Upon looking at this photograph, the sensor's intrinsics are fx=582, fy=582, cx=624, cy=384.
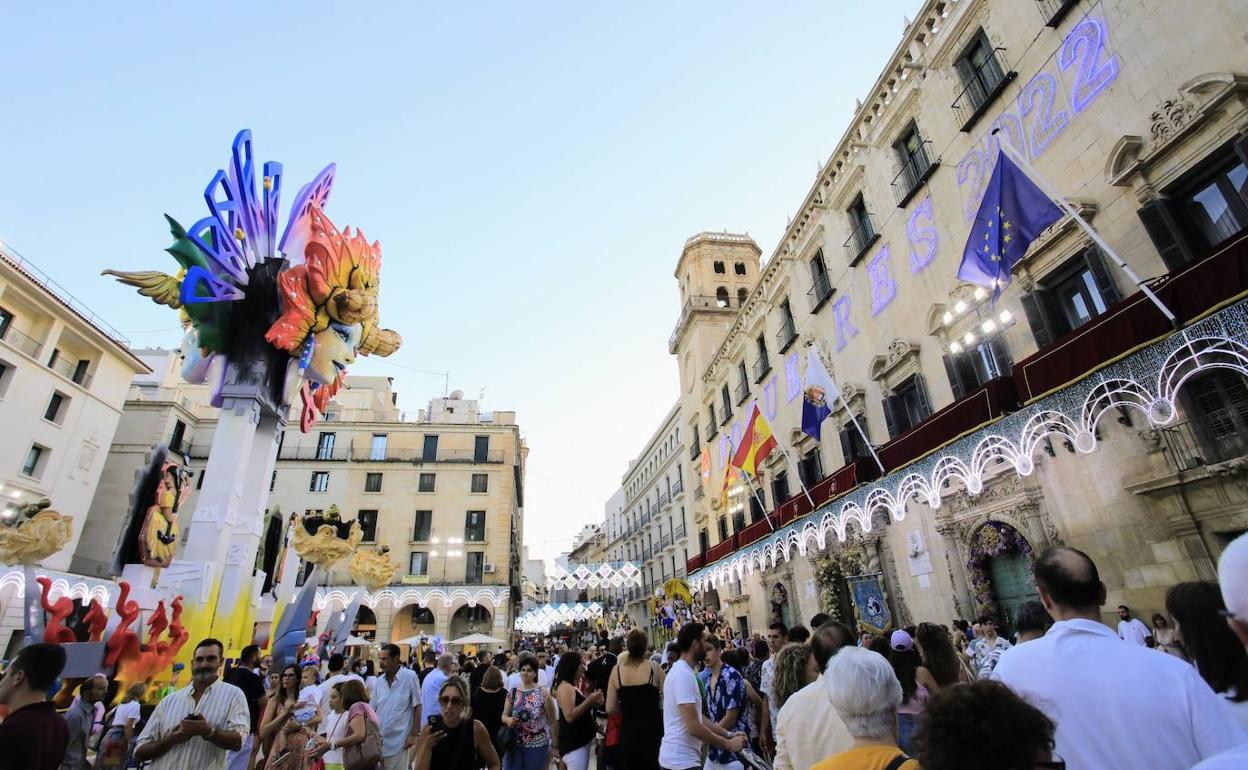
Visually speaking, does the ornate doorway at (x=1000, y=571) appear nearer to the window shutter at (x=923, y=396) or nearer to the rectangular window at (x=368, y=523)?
the window shutter at (x=923, y=396)

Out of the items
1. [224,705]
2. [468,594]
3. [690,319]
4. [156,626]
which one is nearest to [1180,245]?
[224,705]

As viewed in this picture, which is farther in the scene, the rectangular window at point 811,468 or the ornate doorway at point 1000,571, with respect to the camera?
the rectangular window at point 811,468

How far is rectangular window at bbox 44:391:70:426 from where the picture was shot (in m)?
24.4

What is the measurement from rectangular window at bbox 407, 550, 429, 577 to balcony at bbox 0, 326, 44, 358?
63.0 feet

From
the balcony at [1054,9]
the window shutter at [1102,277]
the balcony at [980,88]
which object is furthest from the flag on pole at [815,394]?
the balcony at [1054,9]

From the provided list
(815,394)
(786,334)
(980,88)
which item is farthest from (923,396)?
(786,334)

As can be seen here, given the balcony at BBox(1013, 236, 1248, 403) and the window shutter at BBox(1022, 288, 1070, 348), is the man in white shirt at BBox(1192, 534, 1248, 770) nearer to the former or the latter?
the balcony at BBox(1013, 236, 1248, 403)

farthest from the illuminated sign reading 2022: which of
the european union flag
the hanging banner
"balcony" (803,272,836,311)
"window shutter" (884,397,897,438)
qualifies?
the hanging banner

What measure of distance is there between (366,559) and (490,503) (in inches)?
593

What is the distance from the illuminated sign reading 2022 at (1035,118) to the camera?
8891 millimetres

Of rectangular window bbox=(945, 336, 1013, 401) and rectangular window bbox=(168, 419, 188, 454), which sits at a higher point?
rectangular window bbox=(168, 419, 188, 454)

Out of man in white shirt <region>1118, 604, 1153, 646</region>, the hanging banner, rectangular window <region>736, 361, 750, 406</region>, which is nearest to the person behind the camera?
man in white shirt <region>1118, 604, 1153, 646</region>

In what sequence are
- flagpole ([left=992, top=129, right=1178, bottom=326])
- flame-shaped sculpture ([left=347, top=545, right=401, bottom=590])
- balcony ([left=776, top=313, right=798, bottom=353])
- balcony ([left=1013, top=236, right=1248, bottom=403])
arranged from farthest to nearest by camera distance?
flame-shaped sculpture ([left=347, top=545, right=401, bottom=590]) < balcony ([left=776, top=313, right=798, bottom=353]) < flagpole ([left=992, top=129, right=1178, bottom=326]) < balcony ([left=1013, top=236, right=1248, bottom=403])

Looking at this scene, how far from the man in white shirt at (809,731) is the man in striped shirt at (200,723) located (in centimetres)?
387
